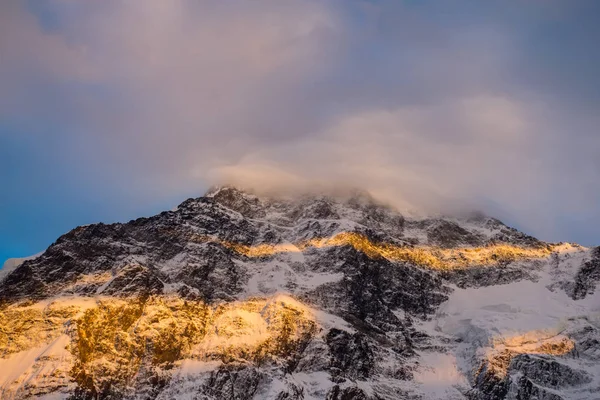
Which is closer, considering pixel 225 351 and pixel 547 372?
pixel 225 351

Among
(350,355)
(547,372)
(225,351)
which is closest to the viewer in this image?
(225,351)

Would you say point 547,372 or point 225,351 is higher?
point 225,351

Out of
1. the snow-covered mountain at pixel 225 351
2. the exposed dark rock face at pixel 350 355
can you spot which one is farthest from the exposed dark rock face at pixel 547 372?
the exposed dark rock face at pixel 350 355

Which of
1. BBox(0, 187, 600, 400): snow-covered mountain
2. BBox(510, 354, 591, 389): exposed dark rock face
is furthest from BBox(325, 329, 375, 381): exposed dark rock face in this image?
BBox(510, 354, 591, 389): exposed dark rock face

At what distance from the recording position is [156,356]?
175 meters

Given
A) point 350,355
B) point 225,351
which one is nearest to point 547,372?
point 350,355

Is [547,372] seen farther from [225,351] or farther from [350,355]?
[225,351]

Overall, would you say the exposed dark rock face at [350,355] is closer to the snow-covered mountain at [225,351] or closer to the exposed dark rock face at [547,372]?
the snow-covered mountain at [225,351]

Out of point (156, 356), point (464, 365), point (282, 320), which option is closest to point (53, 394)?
point (156, 356)

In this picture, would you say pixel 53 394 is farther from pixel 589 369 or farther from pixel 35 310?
pixel 589 369

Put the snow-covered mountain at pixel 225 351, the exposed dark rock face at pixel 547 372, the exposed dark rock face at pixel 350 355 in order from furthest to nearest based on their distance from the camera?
the exposed dark rock face at pixel 350 355
the exposed dark rock face at pixel 547 372
the snow-covered mountain at pixel 225 351

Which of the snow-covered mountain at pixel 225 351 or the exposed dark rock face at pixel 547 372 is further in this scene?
the exposed dark rock face at pixel 547 372

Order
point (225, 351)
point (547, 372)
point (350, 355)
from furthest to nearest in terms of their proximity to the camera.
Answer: point (350, 355) < point (547, 372) < point (225, 351)

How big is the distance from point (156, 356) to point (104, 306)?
19739 millimetres
